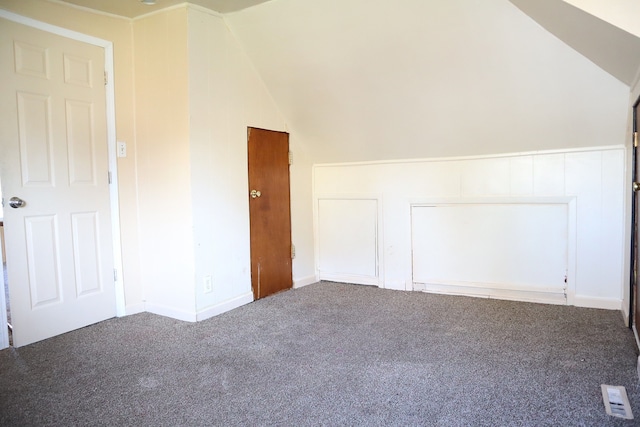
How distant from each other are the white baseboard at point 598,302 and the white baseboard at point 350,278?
156 centimetres

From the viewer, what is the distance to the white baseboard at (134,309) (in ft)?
10.1

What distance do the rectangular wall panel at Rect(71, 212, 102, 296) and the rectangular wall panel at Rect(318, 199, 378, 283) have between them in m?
1.99

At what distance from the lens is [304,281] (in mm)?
3947

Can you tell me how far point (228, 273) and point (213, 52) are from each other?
168 centimetres

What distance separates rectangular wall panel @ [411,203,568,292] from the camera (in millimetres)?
3113

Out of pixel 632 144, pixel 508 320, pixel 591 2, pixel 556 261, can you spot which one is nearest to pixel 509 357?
pixel 508 320

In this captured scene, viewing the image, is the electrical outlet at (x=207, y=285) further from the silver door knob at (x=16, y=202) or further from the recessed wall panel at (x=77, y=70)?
the recessed wall panel at (x=77, y=70)

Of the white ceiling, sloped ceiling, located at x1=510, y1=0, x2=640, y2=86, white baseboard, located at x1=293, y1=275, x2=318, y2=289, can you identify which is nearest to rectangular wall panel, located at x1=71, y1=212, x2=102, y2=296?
the white ceiling

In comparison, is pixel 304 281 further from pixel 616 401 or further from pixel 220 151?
pixel 616 401

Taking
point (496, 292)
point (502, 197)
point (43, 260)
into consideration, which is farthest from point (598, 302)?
point (43, 260)

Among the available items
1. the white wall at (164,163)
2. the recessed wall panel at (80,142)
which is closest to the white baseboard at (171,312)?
the white wall at (164,163)

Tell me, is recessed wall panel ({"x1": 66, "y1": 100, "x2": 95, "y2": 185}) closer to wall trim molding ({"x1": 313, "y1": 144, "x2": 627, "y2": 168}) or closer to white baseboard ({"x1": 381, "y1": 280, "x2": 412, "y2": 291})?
wall trim molding ({"x1": 313, "y1": 144, "x2": 627, "y2": 168})

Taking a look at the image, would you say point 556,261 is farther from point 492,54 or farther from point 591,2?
point 591,2

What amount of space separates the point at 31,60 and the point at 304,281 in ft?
8.89
